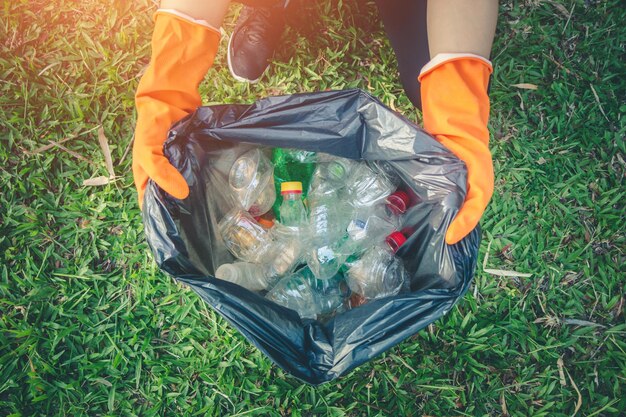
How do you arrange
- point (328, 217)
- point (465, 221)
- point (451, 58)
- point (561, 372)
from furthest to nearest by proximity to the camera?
1. point (561, 372)
2. point (328, 217)
3. point (451, 58)
4. point (465, 221)

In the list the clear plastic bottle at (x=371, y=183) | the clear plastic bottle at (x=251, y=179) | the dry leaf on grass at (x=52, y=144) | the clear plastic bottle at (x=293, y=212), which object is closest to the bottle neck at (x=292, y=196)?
the clear plastic bottle at (x=293, y=212)

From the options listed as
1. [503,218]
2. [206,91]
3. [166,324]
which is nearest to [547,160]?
[503,218]

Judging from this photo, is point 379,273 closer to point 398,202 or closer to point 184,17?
point 398,202

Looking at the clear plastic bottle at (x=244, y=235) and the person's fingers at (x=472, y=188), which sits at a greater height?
the person's fingers at (x=472, y=188)

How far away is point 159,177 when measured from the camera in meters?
1.24

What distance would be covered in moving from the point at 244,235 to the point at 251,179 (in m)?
0.20

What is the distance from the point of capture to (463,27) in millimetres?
1408

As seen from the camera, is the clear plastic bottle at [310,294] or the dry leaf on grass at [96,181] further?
the dry leaf on grass at [96,181]

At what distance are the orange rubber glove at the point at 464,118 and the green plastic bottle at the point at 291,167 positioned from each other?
17.6 inches

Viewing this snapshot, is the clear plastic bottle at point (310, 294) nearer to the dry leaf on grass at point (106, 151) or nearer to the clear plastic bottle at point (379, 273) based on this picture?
the clear plastic bottle at point (379, 273)

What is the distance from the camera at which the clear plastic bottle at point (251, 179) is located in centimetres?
155

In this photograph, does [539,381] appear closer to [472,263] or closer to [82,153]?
[472,263]

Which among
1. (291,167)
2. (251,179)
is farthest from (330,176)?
(251,179)

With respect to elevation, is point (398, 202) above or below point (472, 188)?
below
